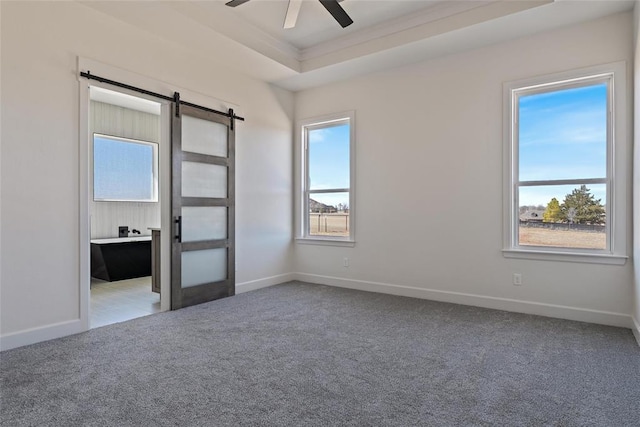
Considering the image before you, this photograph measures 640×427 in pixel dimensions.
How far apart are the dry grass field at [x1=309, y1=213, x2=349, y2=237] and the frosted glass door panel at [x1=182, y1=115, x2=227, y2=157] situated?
5.67 ft

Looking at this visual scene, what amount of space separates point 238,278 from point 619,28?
4.86m

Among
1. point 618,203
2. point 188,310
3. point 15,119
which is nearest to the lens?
point 15,119

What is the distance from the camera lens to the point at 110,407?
2031mm

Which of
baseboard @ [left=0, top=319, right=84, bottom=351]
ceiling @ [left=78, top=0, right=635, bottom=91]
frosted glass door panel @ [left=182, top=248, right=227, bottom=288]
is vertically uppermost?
ceiling @ [left=78, top=0, right=635, bottom=91]

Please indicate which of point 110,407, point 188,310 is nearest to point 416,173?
point 188,310

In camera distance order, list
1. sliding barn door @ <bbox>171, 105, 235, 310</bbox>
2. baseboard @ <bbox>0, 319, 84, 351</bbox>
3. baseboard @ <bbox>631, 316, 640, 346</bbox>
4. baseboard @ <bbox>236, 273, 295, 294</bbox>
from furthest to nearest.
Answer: baseboard @ <bbox>236, 273, 295, 294</bbox>, sliding barn door @ <bbox>171, 105, 235, 310</bbox>, baseboard @ <bbox>631, 316, 640, 346</bbox>, baseboard @ <bbox>0, 319, 84, 351</bbox>

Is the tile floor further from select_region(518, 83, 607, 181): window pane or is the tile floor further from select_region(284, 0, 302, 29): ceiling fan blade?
select_region(518, 83, 607, 181): window pane

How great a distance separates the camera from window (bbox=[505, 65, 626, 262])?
355 cm

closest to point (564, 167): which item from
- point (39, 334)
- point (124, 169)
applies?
point (39, 334)

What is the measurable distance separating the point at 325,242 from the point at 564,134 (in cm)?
318

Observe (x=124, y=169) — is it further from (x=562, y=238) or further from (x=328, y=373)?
(x=562, y=238)

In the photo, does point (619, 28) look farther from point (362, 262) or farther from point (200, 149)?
point (200, 149)

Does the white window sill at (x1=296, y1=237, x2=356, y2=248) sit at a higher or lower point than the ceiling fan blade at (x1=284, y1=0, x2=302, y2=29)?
lower

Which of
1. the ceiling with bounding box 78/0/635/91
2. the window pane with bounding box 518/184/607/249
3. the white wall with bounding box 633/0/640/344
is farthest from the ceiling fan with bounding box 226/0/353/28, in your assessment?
the window pane with bounding box 518/184/607/249
